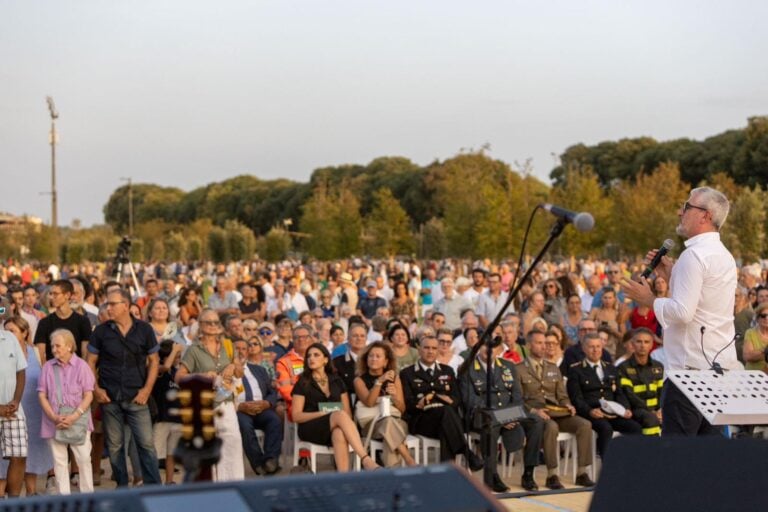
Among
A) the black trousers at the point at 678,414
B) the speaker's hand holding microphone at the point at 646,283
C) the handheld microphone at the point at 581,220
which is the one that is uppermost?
the handheld microphone at the point at 581,220

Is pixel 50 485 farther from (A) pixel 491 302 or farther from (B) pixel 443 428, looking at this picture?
(A) pixel 491 302

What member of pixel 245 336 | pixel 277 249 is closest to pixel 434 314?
pixel 245 336

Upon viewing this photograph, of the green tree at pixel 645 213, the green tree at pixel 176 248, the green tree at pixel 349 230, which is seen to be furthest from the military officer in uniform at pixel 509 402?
the green tree at pixel 176 248

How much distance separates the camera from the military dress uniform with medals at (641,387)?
10031 mm

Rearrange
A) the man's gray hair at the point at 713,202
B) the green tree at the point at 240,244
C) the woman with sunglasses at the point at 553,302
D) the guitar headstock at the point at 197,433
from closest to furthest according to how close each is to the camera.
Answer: the guitar headstock at the point at 197,433
the man's gray hair at the point at 713,202
the woman with sunglasses at the point at 553,302
the green tree at the point at 240,244

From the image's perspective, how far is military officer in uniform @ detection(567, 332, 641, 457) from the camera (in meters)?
9.94

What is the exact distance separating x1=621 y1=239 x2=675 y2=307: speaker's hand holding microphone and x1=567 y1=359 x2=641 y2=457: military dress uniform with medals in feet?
15.1

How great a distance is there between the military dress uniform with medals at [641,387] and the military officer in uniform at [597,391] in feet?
0.21

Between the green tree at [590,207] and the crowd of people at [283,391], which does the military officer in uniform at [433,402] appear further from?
the green tree at [590,207]

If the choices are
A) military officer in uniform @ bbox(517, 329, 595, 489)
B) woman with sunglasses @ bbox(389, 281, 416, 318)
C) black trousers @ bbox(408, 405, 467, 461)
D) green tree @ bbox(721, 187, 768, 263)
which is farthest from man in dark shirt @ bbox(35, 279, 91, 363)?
green tree @ bbox(721, 187, 768, 263)

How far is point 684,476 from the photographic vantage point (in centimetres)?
318

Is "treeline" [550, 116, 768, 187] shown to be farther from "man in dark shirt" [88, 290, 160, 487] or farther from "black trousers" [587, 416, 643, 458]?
"man in dark shirt" [88, 290, 160, 487]

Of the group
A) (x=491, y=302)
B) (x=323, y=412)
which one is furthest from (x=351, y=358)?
(x=491, y=302)

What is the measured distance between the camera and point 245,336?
11266 mm
